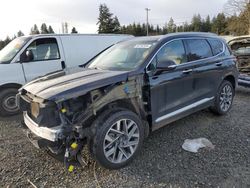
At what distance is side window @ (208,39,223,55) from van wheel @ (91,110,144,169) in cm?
252

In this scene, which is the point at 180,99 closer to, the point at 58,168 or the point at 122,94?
the point at 122,94

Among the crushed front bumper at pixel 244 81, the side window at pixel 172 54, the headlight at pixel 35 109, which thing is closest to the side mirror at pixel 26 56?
the headlight at pixel 35 109

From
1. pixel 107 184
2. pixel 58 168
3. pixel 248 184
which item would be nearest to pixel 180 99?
pixel 248 184

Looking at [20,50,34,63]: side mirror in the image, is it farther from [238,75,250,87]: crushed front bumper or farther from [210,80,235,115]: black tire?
[238,75,250,87]: crushed front bumper

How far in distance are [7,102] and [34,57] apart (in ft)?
4.18

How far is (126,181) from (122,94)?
110cm

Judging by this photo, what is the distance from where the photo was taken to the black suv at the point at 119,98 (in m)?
2.59

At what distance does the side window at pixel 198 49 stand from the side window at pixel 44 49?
140 inches

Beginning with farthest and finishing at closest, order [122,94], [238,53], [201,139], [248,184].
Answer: [238,53], [201,139], [122,94], [248,184]

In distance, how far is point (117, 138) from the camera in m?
2.90

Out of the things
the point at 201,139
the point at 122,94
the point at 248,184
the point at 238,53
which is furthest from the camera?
the point at 238,53

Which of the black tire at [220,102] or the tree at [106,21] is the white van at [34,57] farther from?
the tree at [106,21]

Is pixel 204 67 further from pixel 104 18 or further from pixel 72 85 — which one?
pixel 104 18

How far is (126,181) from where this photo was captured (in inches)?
106
